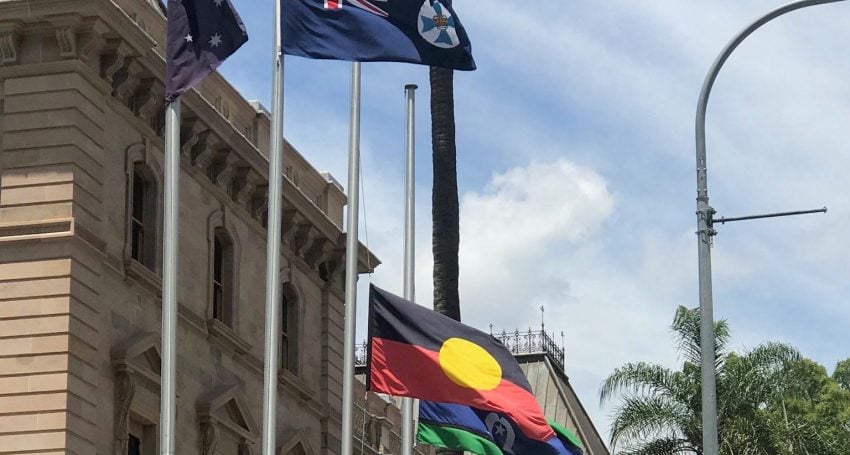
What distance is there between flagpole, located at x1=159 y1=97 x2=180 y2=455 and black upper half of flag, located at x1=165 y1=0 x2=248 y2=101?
0.35 meters

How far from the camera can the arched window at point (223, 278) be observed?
36.4m

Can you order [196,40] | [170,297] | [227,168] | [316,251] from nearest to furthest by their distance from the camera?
[170,297], [196,40], [227,168], [316,251]

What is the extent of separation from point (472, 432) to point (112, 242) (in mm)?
7276

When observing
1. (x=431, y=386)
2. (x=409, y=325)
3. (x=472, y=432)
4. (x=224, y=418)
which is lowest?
(x=472, y=432)

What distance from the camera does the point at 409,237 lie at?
2666 centimetres

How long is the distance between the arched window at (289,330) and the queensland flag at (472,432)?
1244 centimetres

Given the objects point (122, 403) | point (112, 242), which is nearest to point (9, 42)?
point (112, 242)

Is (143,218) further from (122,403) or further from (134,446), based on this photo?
(134,446)

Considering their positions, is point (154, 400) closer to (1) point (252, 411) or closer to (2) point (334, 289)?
(1) point (252, 411)

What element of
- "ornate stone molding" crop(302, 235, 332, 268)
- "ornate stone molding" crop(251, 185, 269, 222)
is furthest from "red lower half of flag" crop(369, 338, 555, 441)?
"ornate stone molding" crop(302, 235, 332, 268)

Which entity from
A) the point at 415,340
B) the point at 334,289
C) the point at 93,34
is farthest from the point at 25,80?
the point at 334,289

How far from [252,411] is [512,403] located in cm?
1151

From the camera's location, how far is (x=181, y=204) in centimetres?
3438

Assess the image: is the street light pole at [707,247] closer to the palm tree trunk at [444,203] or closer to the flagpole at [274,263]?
the flagpole at [274,263]
